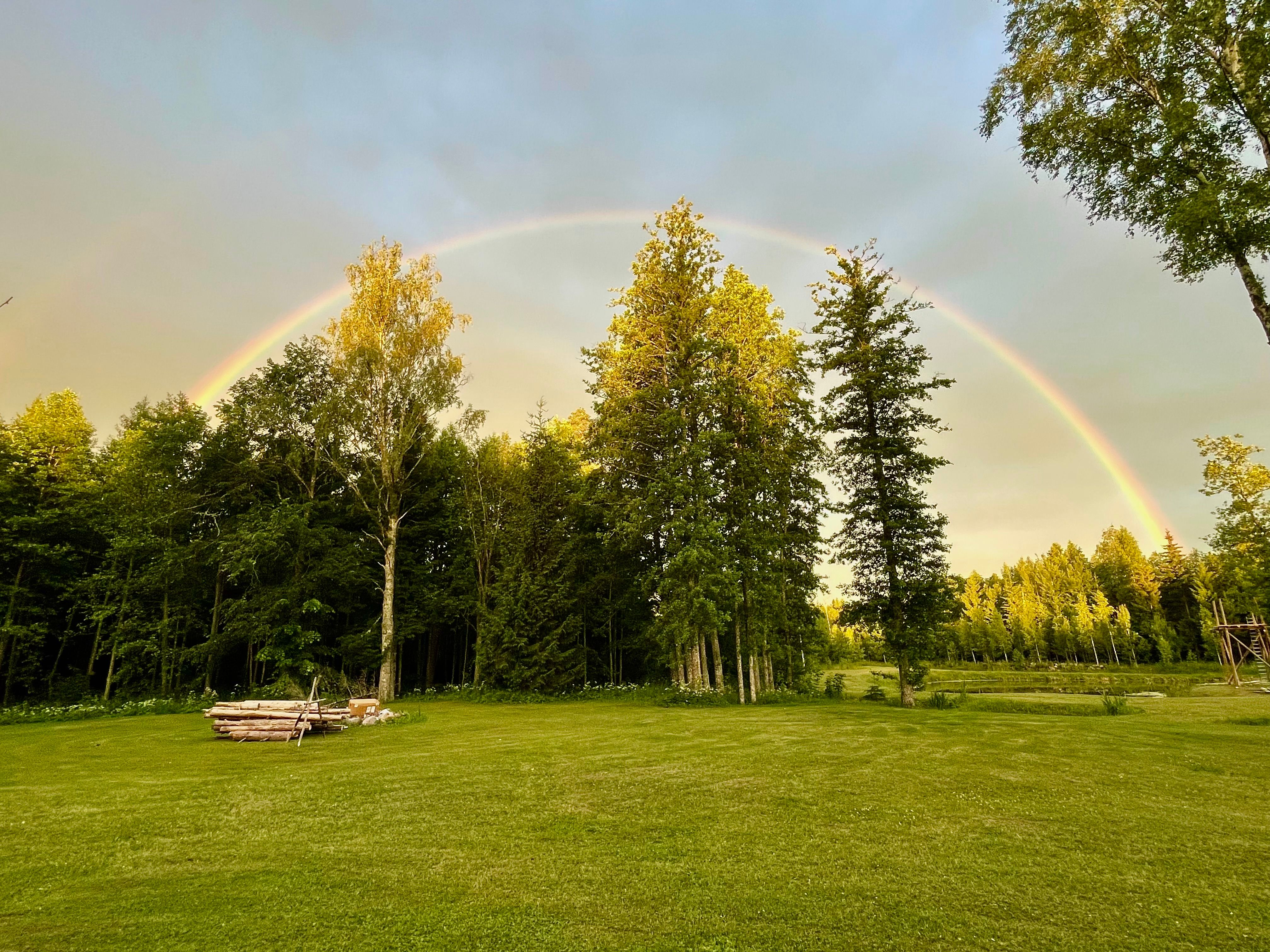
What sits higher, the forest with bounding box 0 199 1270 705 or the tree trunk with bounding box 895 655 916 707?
the forest with bounding box 0 199 1270 705

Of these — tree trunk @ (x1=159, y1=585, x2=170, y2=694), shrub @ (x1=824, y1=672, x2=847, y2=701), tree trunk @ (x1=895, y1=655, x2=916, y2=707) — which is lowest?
shrub @ (x1=824, y1=672, x2=847, y2=701)

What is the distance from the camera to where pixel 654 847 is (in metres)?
6.05

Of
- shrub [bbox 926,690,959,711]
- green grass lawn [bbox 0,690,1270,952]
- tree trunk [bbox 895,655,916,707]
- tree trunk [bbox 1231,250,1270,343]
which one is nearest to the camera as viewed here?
green grass lawn [bbox 0,690,1270,952]

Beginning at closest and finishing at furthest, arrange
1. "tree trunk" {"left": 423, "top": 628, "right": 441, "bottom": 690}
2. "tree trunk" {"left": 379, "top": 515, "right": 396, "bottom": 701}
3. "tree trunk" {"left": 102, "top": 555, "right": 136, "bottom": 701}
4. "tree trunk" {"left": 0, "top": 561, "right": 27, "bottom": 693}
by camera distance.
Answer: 1. "tree trunk" {"left": 0, "top": 561, "right": 27, "bottom": 693}
2. "tree trunk" {"left": 379, "top": 515, "right": 396, "bottom": 701}
3. "tree trunk" {"left": 102, "top": 555, "right": 136, "bottom": 701}
4. "tree trunk" {"left": 423, "top": 628, "right": 441, "bottom": 690}

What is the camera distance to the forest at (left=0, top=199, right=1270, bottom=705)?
69.8ft

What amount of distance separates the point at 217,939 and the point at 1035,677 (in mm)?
61992

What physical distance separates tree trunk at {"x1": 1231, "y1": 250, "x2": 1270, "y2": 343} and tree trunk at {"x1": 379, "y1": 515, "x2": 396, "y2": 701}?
2937 centimetres

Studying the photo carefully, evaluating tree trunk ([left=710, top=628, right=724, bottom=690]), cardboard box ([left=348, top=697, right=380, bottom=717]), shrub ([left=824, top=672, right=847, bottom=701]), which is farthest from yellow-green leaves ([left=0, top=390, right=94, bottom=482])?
shrub ([left=824, top=672, right=847, bottom=701])

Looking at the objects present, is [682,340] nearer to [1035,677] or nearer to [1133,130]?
[1133,130]

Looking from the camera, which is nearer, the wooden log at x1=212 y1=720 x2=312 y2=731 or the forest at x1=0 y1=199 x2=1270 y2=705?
the wooden log at x1=212 y1=720 x2=312 y2=731

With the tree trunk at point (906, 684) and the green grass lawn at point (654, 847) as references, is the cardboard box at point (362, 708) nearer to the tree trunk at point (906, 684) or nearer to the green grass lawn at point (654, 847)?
the green grass lawn at point (654, 847)

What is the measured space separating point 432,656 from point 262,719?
21944 millimetres

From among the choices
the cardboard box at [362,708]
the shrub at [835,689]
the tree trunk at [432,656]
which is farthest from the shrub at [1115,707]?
the tree trunk at [432,656]

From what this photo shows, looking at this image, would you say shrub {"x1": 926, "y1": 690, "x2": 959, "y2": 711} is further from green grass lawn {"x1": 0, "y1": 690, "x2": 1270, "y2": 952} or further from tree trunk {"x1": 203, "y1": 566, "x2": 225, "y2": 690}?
tree trunk {"x1": 203, "y1": 566, "x2": 225, "y2": 690}
